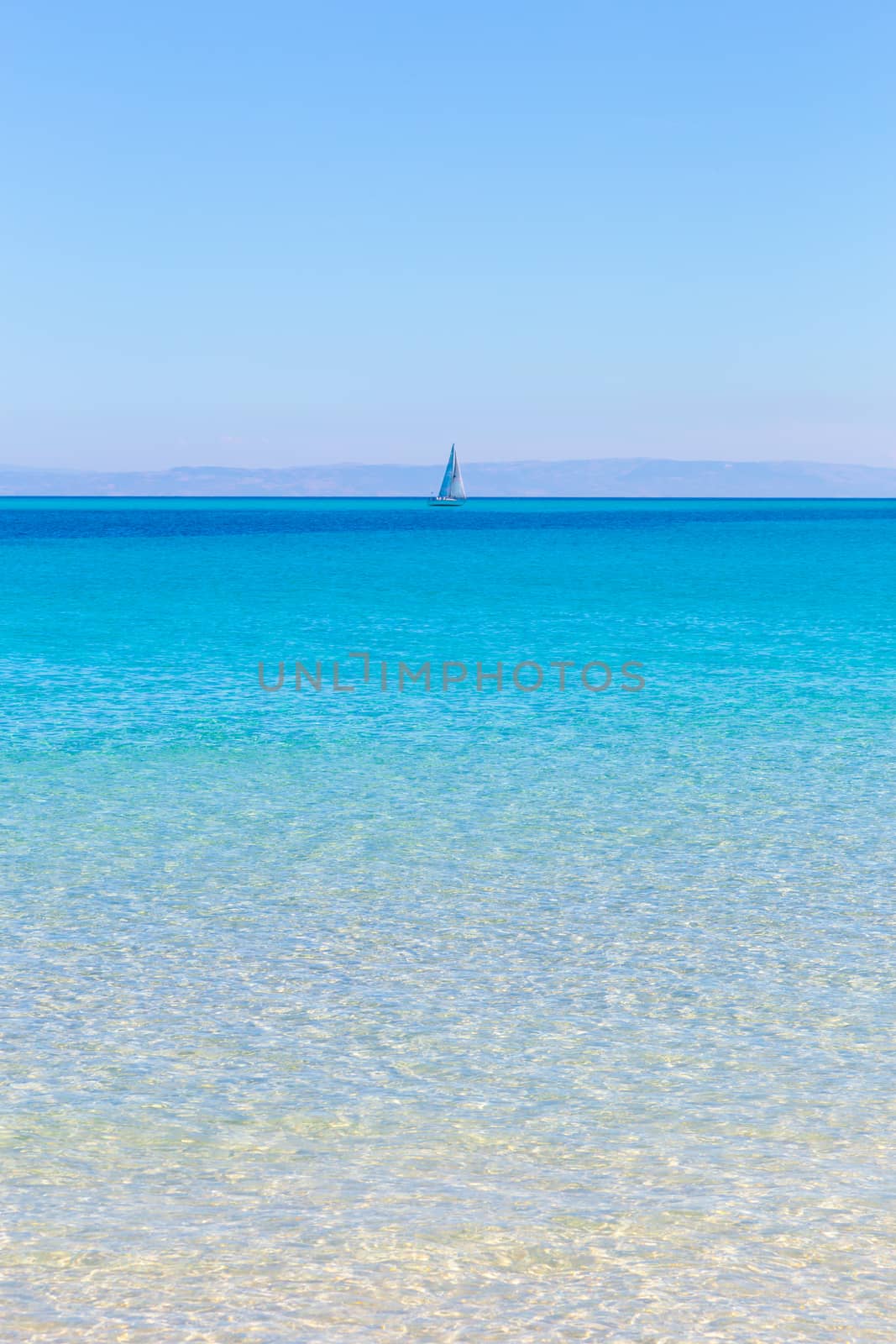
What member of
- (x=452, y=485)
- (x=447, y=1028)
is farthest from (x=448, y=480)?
(x=447, y=1028)

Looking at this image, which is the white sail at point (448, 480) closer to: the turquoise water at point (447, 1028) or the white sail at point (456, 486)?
the white sail at point (456, 486)

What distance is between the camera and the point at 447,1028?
25.8 feet

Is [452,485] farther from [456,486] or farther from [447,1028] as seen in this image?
[447,1028]

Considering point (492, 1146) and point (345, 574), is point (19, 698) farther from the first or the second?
point (345, 574)

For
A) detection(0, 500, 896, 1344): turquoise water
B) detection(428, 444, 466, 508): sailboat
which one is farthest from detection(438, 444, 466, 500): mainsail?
detection(0, 500, 896, 1344): turquoise water

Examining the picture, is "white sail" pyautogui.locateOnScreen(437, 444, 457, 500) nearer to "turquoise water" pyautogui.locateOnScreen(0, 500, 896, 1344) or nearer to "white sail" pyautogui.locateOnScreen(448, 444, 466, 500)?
"white sail" pyautogui.locateOnScreen(448, 444, 466, 500)

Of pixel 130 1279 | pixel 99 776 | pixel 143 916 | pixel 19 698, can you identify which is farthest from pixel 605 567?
pixel 130 1279

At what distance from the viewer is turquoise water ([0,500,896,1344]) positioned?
17.1 feet

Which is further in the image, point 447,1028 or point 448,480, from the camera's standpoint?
point 448,480

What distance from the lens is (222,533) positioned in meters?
146

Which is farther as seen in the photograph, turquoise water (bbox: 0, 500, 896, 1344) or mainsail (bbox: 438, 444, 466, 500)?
mainsail (bbox: 438, 444, 466, 500)

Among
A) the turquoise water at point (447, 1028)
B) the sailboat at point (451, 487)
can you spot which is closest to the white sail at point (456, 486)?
the sailboat at point (451, 487)

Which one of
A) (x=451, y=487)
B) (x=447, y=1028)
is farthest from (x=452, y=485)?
(x=447, y=1028)

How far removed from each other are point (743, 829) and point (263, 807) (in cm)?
456
